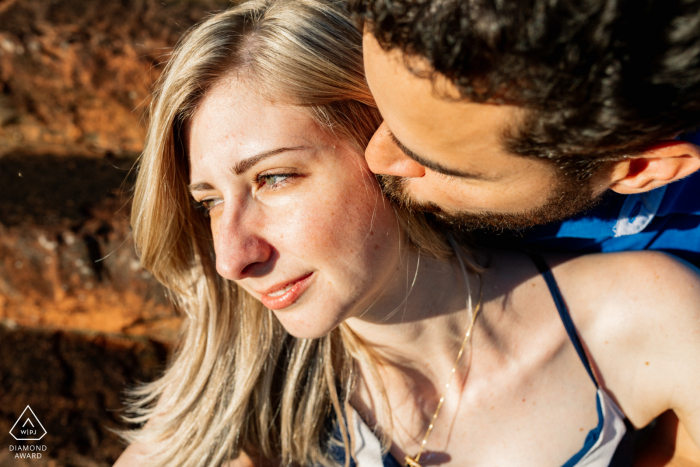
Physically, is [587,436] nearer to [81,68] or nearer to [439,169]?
[439,169]

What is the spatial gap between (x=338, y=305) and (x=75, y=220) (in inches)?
69.6

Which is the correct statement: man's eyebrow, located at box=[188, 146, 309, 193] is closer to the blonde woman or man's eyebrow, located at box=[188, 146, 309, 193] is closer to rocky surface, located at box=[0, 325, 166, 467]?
the blonde woman

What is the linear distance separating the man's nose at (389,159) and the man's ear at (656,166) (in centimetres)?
56

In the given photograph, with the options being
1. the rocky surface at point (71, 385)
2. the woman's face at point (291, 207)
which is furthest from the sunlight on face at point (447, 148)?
the rocky surface at point (71, 385)

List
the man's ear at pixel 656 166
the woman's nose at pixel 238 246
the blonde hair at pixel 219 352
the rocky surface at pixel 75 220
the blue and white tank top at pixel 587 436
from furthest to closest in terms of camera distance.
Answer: the rocky surface at pixel 75 220, the blue and white tank top at pixel 587 436, the blonde hair at pixel 219 352, the woman's nose at pixel 238 246, the man's ear at pixel 656 166

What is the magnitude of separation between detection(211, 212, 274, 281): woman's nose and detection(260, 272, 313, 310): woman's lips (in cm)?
12

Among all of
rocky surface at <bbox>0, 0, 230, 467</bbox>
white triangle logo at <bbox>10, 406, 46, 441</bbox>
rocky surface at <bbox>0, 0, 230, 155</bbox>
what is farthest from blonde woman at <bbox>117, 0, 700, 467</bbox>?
rocky surface at <bbox>0, 0, 230, 155</bbox>

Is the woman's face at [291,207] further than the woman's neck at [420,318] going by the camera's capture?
No

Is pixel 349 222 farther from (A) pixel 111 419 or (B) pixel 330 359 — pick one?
(A) pixel 111 419

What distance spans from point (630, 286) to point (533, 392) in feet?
1.84

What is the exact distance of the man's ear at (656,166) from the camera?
117 centimetres

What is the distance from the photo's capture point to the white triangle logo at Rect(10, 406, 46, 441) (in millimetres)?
2338

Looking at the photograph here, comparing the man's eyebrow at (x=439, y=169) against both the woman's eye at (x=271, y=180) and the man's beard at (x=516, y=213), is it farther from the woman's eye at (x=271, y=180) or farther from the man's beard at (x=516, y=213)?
the woman's eye at (x=271, y=180)

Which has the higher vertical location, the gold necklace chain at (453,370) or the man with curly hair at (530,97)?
the man with curly hair at (530,97)
